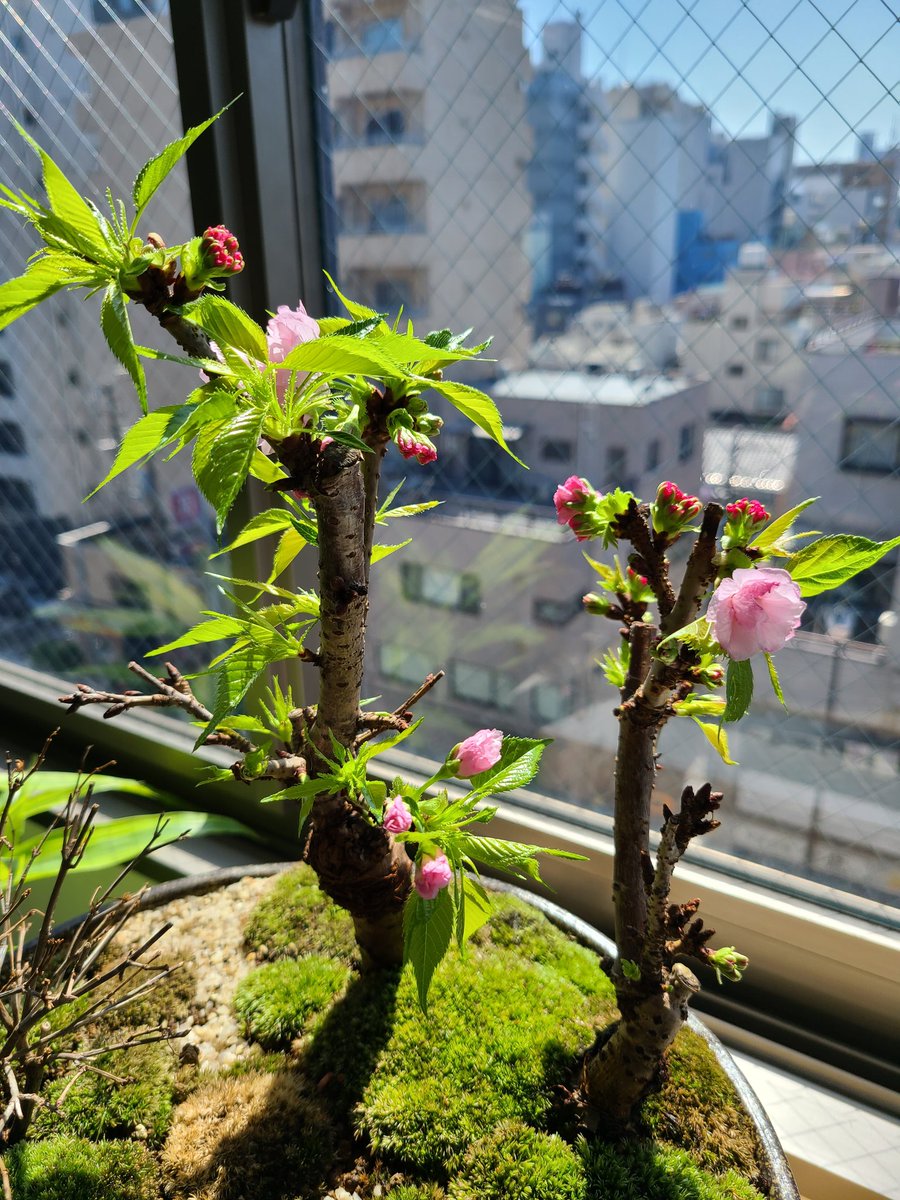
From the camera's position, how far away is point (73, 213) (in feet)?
1.62

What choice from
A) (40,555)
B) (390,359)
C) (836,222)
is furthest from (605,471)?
(40,555)

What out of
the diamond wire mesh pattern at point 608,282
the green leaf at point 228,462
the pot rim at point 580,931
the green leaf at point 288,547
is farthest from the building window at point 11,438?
the green leaf at point 228,462

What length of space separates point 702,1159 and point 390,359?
2.23ft

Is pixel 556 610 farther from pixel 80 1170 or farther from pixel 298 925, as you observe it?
pixel 80 1170

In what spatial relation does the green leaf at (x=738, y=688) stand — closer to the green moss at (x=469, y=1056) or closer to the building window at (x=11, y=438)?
the green moss at (x=469, y=1056)

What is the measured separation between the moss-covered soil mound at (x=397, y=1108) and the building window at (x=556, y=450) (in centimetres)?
54

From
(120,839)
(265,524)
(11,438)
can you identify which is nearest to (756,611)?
(265,524)

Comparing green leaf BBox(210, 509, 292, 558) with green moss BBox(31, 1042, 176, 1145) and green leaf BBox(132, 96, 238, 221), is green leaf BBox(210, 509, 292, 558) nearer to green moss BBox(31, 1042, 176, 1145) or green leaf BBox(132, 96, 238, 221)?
green leaf BBox(132, 96, 238, 221)

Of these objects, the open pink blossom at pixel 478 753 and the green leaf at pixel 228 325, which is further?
the open pink blossom at pixel 478 753

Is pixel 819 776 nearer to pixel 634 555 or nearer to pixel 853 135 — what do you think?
pixel 634 555

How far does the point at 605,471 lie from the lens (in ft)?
3.23

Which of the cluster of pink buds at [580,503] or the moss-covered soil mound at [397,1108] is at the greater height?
the cluster of pink buds at [580,503]

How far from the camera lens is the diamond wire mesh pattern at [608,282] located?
2.59ft

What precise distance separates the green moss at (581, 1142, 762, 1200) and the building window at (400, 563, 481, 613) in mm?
633
